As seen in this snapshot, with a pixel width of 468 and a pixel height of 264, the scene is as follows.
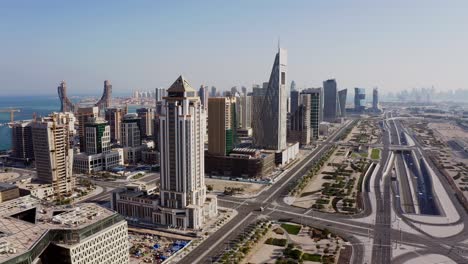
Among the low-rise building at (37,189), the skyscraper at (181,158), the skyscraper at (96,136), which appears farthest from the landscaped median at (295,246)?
the skyscraper at (96,136)

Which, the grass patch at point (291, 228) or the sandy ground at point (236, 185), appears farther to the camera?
the sandy ground at point (236, 185)

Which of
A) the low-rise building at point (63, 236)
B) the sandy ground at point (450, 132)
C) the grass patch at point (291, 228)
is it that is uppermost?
the low-rise building at point (63, 236)

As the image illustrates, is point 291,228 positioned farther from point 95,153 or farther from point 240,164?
point 95,153

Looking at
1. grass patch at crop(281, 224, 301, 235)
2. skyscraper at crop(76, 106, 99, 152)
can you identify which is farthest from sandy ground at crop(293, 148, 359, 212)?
skyscraper at crop(76, 106, 99, 152)

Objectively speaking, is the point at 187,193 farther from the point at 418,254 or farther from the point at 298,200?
the point at 418,254

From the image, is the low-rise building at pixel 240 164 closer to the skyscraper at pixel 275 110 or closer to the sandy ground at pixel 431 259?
the skyscraper at pixel 275 110

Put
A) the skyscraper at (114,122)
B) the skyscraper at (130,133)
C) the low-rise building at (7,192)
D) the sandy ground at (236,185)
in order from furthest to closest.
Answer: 1. the skyscraper at (114,122)
2. the skyscraper at (130,133)
3. the sandy ground at (236,185)
4. the low-rise building at (7,192)
